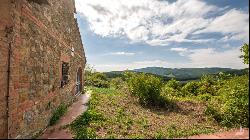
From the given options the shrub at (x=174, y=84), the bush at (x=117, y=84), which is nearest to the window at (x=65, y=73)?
the shrub at (x=174, y=84)

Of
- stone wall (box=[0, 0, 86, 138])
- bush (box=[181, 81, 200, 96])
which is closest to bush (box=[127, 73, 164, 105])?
stone wall (box=[0, 0, 86, 138])

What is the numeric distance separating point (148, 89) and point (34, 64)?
7.48 meters

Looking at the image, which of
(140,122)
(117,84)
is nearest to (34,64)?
(140,122)

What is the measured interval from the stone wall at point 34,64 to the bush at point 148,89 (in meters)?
4.29

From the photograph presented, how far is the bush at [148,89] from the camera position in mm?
14484

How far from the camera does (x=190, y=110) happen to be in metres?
13.6

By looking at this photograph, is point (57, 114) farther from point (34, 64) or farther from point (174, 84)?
point (174, 84)

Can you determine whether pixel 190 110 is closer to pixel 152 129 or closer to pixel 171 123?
pixel 171 123

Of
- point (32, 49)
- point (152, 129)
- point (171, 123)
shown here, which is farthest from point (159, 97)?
point (32, 49)

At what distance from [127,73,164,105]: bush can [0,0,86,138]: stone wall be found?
4.29m

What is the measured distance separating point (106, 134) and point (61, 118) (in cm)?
301

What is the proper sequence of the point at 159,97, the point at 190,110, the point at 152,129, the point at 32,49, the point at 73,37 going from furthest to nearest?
1. the point at 73,37
2. the point at 159,97
3. the point at 190,110
4. the point at 152,129
5. the point at 32,49

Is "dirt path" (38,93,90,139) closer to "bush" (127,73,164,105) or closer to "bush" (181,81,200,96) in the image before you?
"bush" (127,73,164,105)

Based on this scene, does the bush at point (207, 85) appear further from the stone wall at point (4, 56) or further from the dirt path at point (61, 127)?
the stone wall at point (4, 56)
